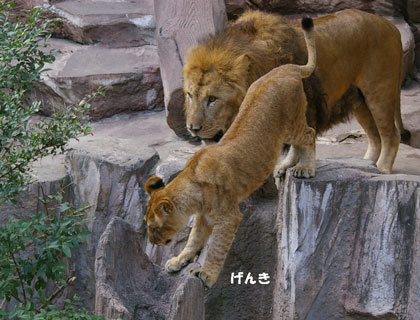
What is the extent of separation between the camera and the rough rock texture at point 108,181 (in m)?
5.17

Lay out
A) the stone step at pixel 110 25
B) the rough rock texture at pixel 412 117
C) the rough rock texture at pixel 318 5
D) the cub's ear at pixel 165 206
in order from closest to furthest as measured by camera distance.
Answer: the cub's ear at pixel 165 206 → the rough rock texture at pixel 412 117 → the stone step at pixel 110 25 → the rough rock texture at pixel 318 5

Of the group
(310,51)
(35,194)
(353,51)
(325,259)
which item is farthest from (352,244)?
(35,194)

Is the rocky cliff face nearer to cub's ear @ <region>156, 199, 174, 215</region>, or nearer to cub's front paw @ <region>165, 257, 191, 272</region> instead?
cub's front paw @ <region>165, 257, 191, 272</region>

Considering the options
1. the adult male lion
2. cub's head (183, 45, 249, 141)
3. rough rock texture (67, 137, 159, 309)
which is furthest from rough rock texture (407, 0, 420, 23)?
rough rock texture (67, 137, 159, 309)

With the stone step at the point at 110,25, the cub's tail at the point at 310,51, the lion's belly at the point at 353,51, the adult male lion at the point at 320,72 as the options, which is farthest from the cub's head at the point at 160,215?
the stone step at the point at 110,25

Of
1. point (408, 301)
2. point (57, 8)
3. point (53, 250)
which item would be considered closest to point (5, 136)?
point (53, 250)

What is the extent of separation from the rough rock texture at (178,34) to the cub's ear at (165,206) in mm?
2332

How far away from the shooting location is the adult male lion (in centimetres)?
521

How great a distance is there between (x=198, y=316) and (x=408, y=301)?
1164 millimetres

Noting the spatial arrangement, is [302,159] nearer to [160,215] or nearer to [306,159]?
[306,159]

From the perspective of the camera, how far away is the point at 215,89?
5.20 m

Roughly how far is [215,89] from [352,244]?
1.52 metres

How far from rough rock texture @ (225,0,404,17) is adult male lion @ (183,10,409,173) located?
6.79ft

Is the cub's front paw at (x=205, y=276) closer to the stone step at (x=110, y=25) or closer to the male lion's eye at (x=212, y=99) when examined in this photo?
the male lion's eye at (x=212, y=99)
